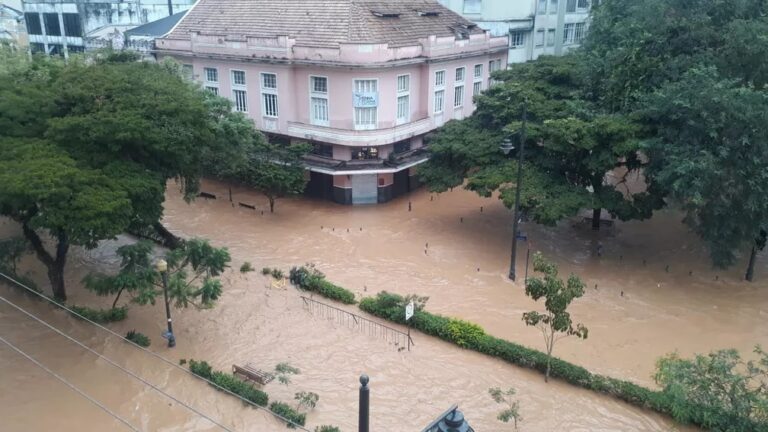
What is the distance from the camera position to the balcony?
29.0m

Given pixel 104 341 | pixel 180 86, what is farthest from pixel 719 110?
pixel 104 341

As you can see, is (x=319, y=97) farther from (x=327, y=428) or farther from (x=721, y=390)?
(x=721, y=390)

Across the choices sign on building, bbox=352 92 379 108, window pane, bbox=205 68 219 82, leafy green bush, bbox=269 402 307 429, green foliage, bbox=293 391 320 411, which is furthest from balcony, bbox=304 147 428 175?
leafy green bush, bbox=269 402 307 429

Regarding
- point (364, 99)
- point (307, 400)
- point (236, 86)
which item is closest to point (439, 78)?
point (364, 99)

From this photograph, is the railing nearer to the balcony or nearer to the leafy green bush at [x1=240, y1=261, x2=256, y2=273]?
the leafy green bush at [x1=240, y1=261, x2=256, y2=273]

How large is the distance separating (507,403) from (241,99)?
920 inches

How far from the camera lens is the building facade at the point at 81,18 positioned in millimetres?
44031

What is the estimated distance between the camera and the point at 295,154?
28.7 m

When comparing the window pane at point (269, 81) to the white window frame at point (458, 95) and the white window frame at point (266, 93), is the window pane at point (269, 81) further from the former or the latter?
the white window frame at point (458, 95)

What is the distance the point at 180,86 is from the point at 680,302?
1937 centimetres

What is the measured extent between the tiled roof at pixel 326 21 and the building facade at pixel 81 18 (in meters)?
11.4

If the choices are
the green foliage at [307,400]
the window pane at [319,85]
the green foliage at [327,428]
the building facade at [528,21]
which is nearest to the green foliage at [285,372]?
the green foliage at [307,400]

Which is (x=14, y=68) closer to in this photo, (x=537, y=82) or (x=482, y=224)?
(x=482, y=224)

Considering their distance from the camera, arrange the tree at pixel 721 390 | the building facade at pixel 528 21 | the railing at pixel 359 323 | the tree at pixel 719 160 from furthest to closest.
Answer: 1. the building facade at pixel 528 21
2. the tree at pixel 719 160
3. the railing at pixel 359 323
4. the tree at pixel 721 390
